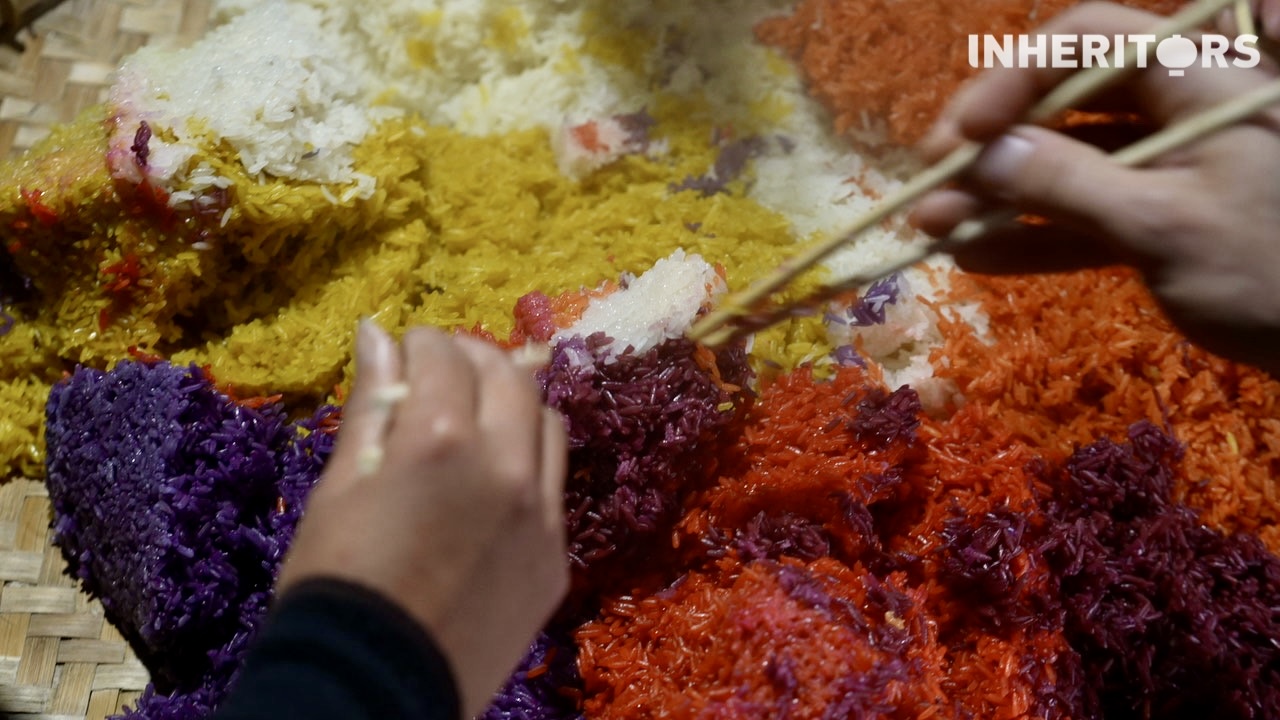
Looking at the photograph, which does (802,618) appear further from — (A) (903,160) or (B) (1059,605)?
(A) (903,160)

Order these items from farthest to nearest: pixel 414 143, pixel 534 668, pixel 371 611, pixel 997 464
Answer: pixel 414 143, pixel 997 464, pixel 534 668, pixel 371 611

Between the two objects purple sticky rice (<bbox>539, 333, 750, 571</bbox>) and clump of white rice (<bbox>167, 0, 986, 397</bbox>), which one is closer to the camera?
purple sticky rice (<bbox>539, 333, 750, 571</bbox>)

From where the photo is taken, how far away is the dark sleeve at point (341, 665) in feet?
2.41

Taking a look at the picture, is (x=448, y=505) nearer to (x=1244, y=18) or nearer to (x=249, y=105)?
(x=1244, y=18)

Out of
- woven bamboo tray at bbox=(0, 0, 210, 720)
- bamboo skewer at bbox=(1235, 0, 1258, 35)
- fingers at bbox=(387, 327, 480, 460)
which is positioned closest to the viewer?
fingers at bbox=(387, 327, 480, 460)

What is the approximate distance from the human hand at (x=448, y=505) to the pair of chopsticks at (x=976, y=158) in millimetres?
478

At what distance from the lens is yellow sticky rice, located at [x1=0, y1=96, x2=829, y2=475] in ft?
5.87

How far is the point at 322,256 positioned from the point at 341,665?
4.52 ft

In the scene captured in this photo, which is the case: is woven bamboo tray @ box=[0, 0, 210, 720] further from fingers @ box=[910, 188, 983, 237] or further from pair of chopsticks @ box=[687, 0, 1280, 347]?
fingers @ box=[910, 188, 983, 237]

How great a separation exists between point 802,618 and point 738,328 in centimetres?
46

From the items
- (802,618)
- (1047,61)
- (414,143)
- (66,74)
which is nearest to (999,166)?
(1047,61)

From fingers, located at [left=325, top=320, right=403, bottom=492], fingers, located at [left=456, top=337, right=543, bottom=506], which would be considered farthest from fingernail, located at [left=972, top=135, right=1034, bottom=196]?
fingers, located at [left=325, top=320, right=403, bottom=492]

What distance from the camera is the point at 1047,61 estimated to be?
1121 mm

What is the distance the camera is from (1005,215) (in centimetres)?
110
